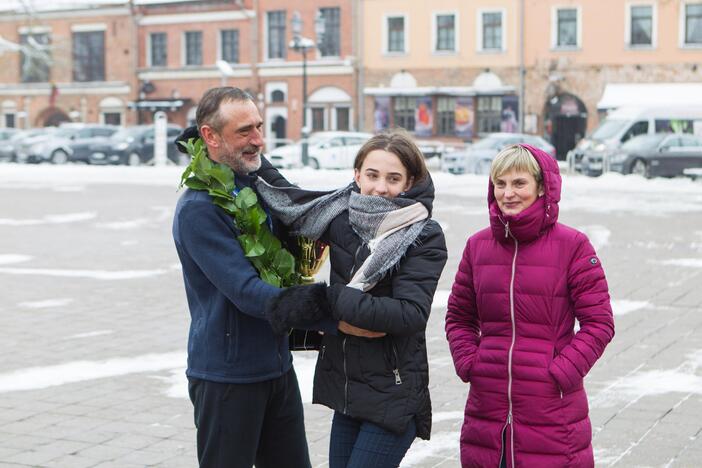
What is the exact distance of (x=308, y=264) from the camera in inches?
153

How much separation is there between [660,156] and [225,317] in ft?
91.6

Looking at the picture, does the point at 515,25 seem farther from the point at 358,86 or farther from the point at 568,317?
the point at 568,317

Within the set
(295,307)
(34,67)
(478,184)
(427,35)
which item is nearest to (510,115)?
(427,35)

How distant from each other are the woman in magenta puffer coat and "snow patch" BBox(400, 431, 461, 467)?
1835 millimetres

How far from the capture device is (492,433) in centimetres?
381

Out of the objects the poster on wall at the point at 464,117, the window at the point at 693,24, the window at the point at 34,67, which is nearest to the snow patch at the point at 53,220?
the poster on wall at the point at 464,117

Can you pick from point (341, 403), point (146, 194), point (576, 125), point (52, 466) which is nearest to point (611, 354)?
point (52, 466)

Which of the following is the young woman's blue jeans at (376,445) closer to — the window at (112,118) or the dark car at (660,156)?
the dark car at (660,156)

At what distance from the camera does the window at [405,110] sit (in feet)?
158

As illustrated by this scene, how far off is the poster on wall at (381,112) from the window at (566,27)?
748 cm

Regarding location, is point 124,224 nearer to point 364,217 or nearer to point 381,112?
point 364,217

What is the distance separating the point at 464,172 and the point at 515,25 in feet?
45.2

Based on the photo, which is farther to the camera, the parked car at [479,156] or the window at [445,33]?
the window at [445,33]

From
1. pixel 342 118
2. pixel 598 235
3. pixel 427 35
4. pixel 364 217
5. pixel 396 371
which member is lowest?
pixel 598 235
